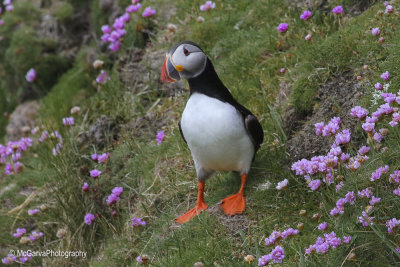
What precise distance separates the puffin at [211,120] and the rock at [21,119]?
419 centimetres

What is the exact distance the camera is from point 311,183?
325 cm

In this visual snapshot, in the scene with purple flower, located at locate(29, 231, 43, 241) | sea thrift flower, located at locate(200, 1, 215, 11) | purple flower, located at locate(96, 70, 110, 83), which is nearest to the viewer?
purple flower, located at locate(29, 231, 43, 241)

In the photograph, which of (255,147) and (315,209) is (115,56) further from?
(315,209)

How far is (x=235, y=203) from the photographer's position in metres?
4.19

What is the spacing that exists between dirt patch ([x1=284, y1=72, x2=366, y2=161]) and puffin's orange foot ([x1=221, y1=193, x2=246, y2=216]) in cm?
53

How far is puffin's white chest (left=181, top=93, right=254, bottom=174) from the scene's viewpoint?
3.93 meters

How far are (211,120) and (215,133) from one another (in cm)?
9

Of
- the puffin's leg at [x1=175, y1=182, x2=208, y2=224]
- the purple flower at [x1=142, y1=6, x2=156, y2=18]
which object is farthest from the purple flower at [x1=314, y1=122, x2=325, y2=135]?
the purple flower at [x1=142, y1=6, x2=156, y2=18]

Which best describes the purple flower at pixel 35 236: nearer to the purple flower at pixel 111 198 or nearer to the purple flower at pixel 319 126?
the purple flower at pixel 111 198

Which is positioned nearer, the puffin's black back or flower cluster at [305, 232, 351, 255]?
flower cluster at [305, 232, 351, 255]

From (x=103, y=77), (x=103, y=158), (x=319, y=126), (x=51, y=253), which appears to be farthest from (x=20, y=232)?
(x=319, y=126)

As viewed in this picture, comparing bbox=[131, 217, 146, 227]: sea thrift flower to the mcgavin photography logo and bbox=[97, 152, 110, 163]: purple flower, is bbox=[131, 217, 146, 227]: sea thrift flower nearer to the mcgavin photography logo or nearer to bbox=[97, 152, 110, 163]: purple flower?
the mcgavin photography logo

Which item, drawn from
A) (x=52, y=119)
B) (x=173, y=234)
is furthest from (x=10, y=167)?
(x=173, y=234)

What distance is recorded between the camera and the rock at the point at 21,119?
7.93 m
